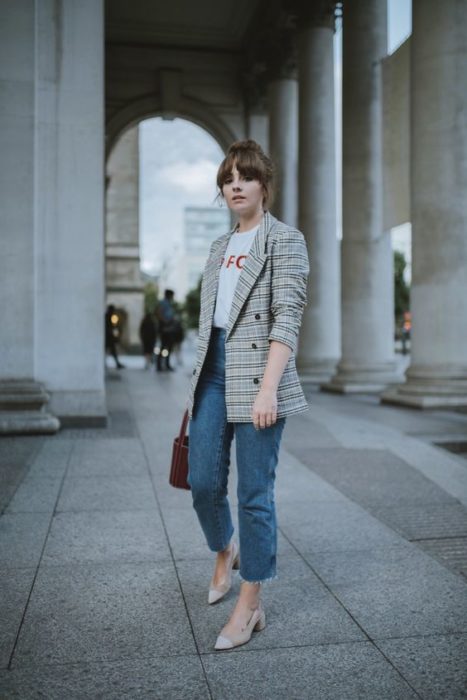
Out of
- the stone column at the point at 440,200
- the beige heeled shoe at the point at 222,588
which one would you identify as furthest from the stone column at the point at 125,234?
the beige heeled shoe at the point at 222,588

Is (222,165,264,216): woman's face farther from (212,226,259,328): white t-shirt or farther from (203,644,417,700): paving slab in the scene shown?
(203,644,417,700): paving slab

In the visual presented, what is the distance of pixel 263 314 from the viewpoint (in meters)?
3.58

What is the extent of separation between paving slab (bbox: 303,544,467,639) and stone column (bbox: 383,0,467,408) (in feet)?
28.3

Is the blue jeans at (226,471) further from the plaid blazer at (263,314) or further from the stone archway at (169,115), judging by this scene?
the stone archway at (169,115)

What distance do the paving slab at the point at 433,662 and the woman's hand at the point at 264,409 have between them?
1.18 metres

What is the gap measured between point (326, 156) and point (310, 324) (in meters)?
4.74

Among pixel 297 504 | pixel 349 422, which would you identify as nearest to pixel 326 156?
pixel 349 422

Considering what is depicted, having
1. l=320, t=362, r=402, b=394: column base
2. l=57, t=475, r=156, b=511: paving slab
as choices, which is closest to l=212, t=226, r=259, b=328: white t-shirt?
l=57, t=475, r=156, b=511: paving slab

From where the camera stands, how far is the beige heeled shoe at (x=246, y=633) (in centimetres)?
339

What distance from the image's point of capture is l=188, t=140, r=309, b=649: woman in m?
3.51

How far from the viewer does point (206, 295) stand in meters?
3.86

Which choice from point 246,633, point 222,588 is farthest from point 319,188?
point 246,633

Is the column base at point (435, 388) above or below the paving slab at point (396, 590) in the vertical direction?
above

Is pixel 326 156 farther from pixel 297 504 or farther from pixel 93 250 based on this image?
pixel 297 504
